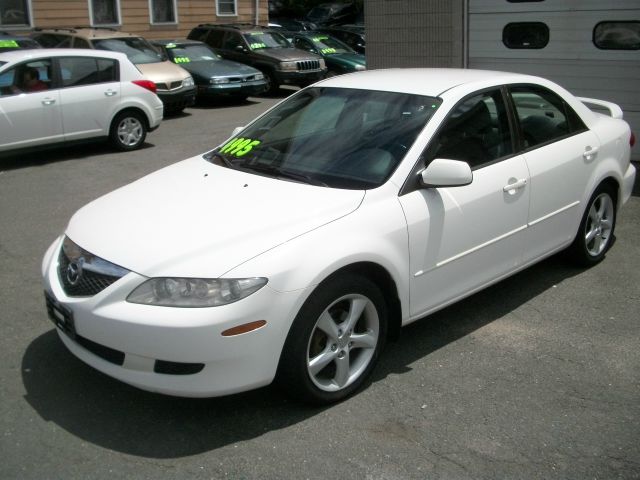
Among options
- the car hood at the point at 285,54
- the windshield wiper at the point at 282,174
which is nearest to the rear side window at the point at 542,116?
the windshield wiper at the point at 282,174

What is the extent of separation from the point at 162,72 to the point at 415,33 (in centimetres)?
530

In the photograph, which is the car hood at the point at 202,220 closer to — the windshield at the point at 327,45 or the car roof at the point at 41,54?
the car roof at the point at 41,54

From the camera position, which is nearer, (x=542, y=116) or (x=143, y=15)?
(x=542, y=116)

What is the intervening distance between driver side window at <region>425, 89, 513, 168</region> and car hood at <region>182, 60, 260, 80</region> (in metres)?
11.1

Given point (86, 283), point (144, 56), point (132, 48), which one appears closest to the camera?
point (86, 283)

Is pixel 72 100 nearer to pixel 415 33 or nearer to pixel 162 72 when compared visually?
pixel 162 72

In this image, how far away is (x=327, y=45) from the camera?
19656 mm

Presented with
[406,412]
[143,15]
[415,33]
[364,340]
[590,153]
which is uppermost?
[143,15]

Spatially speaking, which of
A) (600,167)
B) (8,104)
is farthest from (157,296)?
(8,104)

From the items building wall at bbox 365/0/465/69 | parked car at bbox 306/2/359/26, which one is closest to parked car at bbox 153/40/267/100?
building wall at bbox 365/0/465/69

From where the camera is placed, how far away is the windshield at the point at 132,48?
1452 cm

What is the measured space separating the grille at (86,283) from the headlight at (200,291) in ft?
0.81

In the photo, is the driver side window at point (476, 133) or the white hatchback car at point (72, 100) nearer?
the driver side window at point (476, 133)

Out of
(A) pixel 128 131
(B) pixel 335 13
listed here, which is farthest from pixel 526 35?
(B) pixel 335 13
